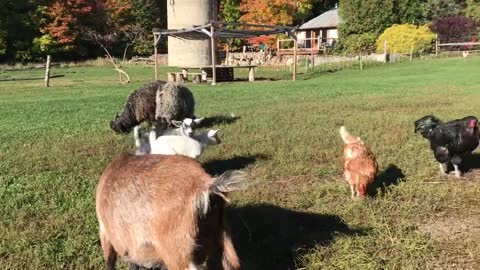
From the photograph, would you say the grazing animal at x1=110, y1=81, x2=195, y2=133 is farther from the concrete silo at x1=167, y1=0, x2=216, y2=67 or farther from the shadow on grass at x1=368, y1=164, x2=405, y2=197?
the concrete silo at x1=167, y1=0, x2=216, y2=67

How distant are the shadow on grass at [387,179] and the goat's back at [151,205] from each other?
3.35m

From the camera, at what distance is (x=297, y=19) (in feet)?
199

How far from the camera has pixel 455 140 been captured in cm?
636

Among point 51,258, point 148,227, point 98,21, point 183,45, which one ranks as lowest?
point 51,258

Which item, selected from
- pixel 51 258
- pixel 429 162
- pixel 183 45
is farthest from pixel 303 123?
pixel 183 45

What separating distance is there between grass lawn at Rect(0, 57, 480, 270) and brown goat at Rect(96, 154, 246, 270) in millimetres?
1155

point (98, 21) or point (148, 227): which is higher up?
point (98, 21)

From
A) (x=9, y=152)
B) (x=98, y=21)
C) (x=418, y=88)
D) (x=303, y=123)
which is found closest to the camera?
(x=9, y=152)

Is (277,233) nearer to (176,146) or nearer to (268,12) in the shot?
(176,146)

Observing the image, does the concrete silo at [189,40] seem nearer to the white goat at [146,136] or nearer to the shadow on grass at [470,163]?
the white goat at [146,136]

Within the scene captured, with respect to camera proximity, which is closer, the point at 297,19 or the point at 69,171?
the point at 69,171

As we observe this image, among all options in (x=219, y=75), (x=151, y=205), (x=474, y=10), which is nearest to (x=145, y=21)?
(x=219, y=75)

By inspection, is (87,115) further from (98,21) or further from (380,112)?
(98,21)

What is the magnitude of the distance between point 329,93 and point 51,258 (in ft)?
47.4
